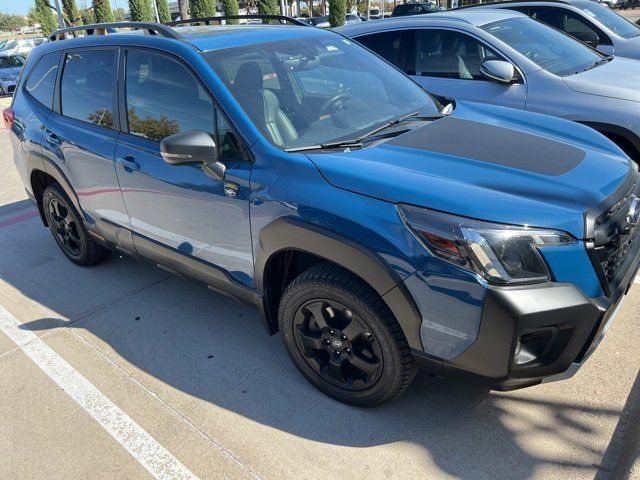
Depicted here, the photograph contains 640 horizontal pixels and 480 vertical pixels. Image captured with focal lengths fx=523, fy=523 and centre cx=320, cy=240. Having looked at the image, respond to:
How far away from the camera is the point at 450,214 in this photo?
6.57 ft

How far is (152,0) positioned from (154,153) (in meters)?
31.0

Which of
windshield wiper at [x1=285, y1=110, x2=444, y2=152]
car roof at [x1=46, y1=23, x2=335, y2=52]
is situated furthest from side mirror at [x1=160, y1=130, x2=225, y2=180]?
car roof at [x1=46, y1=23, x2=335, y2=52]

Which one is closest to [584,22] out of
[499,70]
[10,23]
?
[499,70]

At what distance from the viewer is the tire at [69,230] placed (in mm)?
4121

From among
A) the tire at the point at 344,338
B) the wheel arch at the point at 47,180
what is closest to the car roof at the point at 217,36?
the wheel arch at the point at 47,180

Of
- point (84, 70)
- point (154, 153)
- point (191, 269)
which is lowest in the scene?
point (191, 269)

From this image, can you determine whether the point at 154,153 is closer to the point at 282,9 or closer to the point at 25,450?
the point at 25,450

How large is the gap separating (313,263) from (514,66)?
299 centimetres

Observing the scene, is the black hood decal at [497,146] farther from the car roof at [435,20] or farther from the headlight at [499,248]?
the car roof at [435,20]

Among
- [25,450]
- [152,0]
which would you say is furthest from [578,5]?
[152,0]

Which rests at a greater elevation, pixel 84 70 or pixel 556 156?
pixel 84 70

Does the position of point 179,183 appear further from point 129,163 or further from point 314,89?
point 314,89

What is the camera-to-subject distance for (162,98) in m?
3.01

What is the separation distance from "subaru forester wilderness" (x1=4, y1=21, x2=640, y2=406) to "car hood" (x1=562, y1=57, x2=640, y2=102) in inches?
60.1
